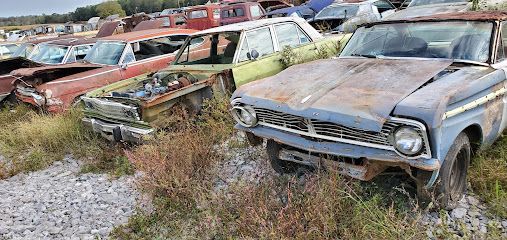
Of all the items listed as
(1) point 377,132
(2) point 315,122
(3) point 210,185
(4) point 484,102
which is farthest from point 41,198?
(4) point 484,102

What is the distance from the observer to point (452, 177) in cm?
367

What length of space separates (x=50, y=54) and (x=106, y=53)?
2205 millimetres

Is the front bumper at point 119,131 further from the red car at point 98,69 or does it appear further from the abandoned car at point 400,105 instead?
the abandoned car at point 400,105

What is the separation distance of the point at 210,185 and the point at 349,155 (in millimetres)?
1674

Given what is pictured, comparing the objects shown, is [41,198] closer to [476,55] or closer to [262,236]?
[262,236]

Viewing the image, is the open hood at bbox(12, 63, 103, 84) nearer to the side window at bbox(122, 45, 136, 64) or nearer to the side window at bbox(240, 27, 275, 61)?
the side window at bbox(122, 45, 136, 64)

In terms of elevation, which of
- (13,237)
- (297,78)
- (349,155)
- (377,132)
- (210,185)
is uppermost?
(297,78)

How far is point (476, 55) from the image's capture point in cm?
402

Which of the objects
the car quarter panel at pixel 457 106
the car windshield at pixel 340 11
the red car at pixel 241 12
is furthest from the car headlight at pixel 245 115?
the red car at pixel 241 12

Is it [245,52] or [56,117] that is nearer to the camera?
[245,52]

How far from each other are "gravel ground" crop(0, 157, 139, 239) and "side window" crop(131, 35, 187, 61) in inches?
135

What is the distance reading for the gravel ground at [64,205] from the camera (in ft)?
14.2

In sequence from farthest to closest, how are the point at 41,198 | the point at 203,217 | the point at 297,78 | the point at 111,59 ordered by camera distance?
the point at 111,59, the point at 41,198, the point at 297,78, the point at 203,217

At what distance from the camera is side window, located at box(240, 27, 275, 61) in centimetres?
659
